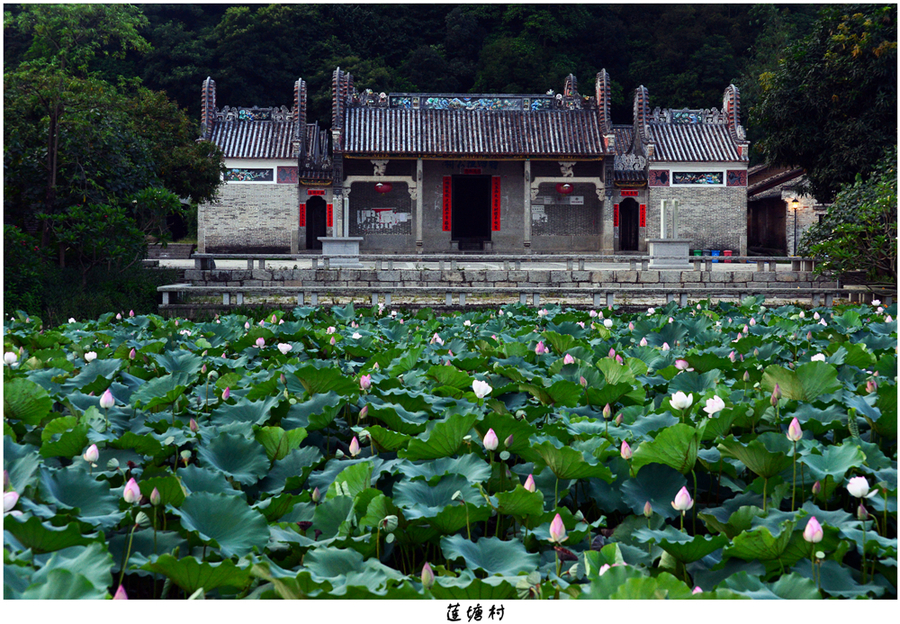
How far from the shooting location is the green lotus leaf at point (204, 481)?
1.97m

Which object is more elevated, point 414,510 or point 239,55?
point 239,55

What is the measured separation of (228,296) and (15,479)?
8.86m

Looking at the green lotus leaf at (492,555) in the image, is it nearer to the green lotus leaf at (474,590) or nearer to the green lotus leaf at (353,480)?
the green lotus leaf at (474,590)

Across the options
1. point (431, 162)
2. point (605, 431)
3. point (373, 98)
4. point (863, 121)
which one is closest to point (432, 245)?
point (431, 162)

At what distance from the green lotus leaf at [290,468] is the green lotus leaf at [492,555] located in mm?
578

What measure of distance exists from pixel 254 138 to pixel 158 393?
65.5ft

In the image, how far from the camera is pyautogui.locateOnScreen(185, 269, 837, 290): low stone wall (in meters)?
13.3

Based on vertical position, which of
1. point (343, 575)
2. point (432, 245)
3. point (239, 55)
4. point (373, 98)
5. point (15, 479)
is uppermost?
point (239, 55)

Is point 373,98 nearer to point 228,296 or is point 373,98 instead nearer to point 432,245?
point 432,245

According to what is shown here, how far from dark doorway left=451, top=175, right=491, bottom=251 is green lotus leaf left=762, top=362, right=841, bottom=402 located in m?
20.4

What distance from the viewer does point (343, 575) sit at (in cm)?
159

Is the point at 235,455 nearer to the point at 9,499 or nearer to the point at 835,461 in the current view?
the point at 9,499

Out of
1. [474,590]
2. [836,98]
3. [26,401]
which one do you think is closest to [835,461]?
[474,590]

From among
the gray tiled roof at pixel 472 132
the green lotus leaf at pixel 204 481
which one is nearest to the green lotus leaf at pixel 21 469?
the green lotus leaf at pixel 204 481
